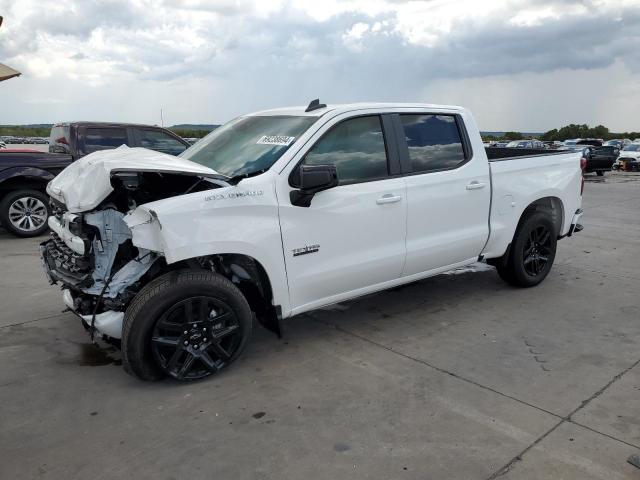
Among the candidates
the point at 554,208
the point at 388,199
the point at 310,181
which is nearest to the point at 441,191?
the point at 388,199

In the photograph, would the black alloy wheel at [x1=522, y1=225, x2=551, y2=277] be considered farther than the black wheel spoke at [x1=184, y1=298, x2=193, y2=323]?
Yes

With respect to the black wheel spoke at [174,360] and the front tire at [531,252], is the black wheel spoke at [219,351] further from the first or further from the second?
the front tire at [531,252]

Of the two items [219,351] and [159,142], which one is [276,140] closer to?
[219,351]

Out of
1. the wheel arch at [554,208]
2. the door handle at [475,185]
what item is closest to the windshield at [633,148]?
the wheel arch at [554,208]

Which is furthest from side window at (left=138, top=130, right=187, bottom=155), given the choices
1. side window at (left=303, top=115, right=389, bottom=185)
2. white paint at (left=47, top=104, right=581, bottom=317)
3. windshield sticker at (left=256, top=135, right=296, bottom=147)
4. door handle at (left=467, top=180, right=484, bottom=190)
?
door handle at (left=467, top=180, right=484, bottom=190)

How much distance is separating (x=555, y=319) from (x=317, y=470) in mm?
2985

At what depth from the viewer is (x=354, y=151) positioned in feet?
13.5

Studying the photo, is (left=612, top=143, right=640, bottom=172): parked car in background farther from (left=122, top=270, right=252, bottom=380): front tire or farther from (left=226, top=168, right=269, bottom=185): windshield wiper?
(left=122, top=270, right=252, bottom=380): front tire

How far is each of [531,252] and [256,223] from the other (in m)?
3.29

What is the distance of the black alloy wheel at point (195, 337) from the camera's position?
A: 11.3 ft

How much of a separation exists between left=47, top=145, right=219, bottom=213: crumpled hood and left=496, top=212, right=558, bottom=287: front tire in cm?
326

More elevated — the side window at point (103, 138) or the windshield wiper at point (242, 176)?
the side window at point (103, 138)

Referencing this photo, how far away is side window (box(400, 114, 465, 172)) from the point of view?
177 inches

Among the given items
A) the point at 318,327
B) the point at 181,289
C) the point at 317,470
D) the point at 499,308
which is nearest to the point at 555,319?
the point at 499,308
